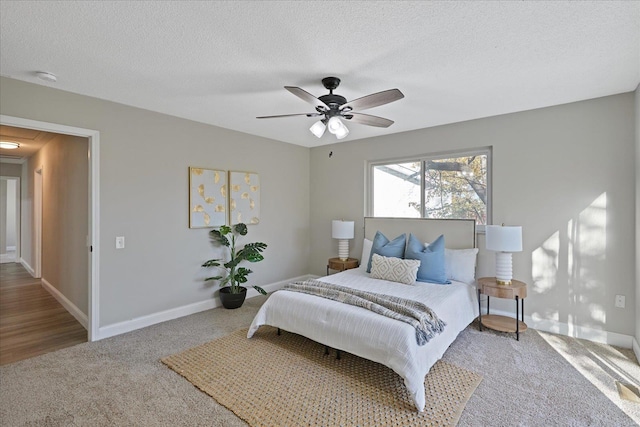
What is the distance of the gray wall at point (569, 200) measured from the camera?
10.0ft

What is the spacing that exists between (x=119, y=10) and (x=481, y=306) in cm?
A: 448

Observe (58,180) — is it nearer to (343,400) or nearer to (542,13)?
(343,400)

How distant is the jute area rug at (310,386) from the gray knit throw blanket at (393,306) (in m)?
0.41

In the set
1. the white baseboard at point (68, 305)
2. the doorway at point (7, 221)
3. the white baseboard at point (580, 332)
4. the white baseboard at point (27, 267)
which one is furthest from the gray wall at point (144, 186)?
the doorway at point (7, 221)

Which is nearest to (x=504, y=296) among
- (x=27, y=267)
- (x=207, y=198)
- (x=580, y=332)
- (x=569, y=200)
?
(x=580, y=332)

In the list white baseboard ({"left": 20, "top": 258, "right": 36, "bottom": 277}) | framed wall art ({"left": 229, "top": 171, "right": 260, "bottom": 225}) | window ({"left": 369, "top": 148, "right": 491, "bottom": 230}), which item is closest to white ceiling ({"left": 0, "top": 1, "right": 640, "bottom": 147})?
window ({"left": 369, "top": 148, "right": 491, "bottom": 230})

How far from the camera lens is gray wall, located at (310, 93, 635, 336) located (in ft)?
10.0

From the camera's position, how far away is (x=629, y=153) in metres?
3.01

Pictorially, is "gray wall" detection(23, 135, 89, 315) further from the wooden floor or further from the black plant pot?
the black plant pot

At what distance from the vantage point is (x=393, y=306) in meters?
2.64

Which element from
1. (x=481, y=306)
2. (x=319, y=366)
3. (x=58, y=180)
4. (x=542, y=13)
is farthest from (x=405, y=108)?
(x=58, y=180)

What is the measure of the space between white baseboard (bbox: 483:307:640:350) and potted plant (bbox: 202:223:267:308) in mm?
3340

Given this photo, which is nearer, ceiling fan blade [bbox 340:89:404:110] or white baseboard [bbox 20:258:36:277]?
ceiling fan blade [bbox 340:89:404:110]

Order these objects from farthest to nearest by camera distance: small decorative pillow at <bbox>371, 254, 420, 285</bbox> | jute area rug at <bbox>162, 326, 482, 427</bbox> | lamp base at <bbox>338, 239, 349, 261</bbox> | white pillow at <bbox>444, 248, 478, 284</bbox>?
lamp base at <bbox>338, 239, 349, 261</bbox> < white pillow at <bbox>444, 248, 478, 284</bbox> < small decorative pillow at <bbox>371, 254, 420, 285</bbox> < jute area rug at <bbox>162, 326, 482, 427</bbox>
